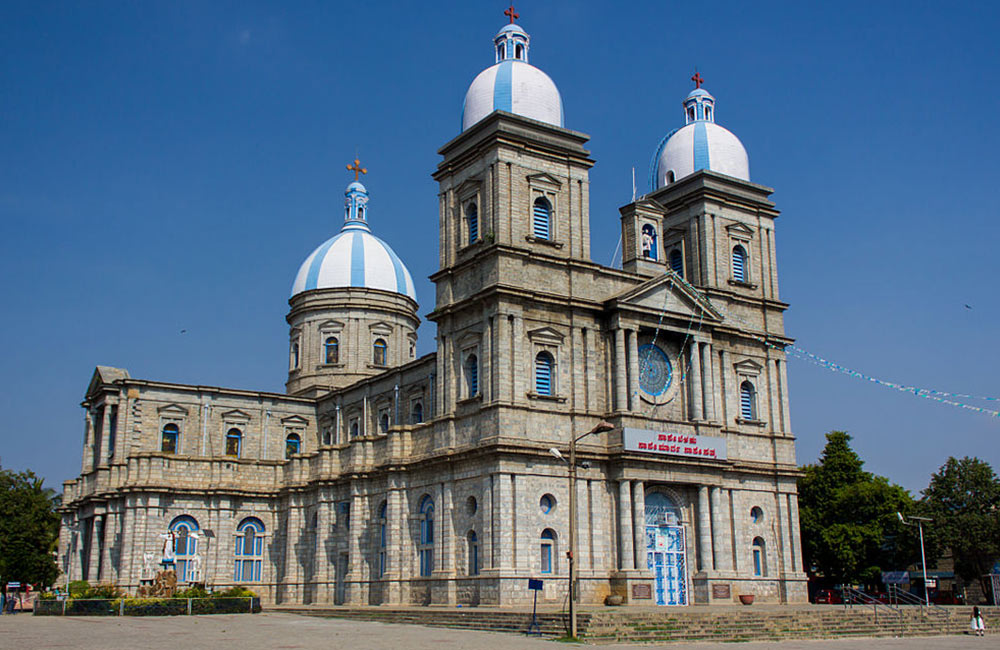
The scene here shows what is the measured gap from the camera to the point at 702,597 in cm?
4322

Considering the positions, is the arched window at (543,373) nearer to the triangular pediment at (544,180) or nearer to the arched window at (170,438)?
the triangular pediment at (544,180)

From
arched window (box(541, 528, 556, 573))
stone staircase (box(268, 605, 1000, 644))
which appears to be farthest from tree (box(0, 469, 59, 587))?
arched window (box(541, 528, 556, 573))

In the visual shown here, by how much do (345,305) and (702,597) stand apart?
35984 millimetres

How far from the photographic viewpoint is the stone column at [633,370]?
1690 inches

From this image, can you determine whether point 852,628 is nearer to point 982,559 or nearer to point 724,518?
point 724,518

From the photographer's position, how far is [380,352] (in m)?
70.4

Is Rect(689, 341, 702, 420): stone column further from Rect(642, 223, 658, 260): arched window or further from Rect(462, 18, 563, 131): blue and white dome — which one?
Rect(462, 18, 563, 131): blue and white dome

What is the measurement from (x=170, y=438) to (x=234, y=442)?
408 cm

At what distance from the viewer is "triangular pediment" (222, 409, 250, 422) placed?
2494 inches

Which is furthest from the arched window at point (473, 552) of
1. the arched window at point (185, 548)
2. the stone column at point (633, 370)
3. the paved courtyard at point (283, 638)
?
the arched window at point (185, 548)

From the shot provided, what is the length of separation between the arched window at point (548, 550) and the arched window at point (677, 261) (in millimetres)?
17456

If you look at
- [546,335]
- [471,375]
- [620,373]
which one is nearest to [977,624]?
[620,373]

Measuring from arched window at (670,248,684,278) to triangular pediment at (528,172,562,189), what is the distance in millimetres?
10155

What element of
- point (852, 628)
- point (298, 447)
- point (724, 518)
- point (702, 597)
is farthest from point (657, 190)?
point (298, 447)
